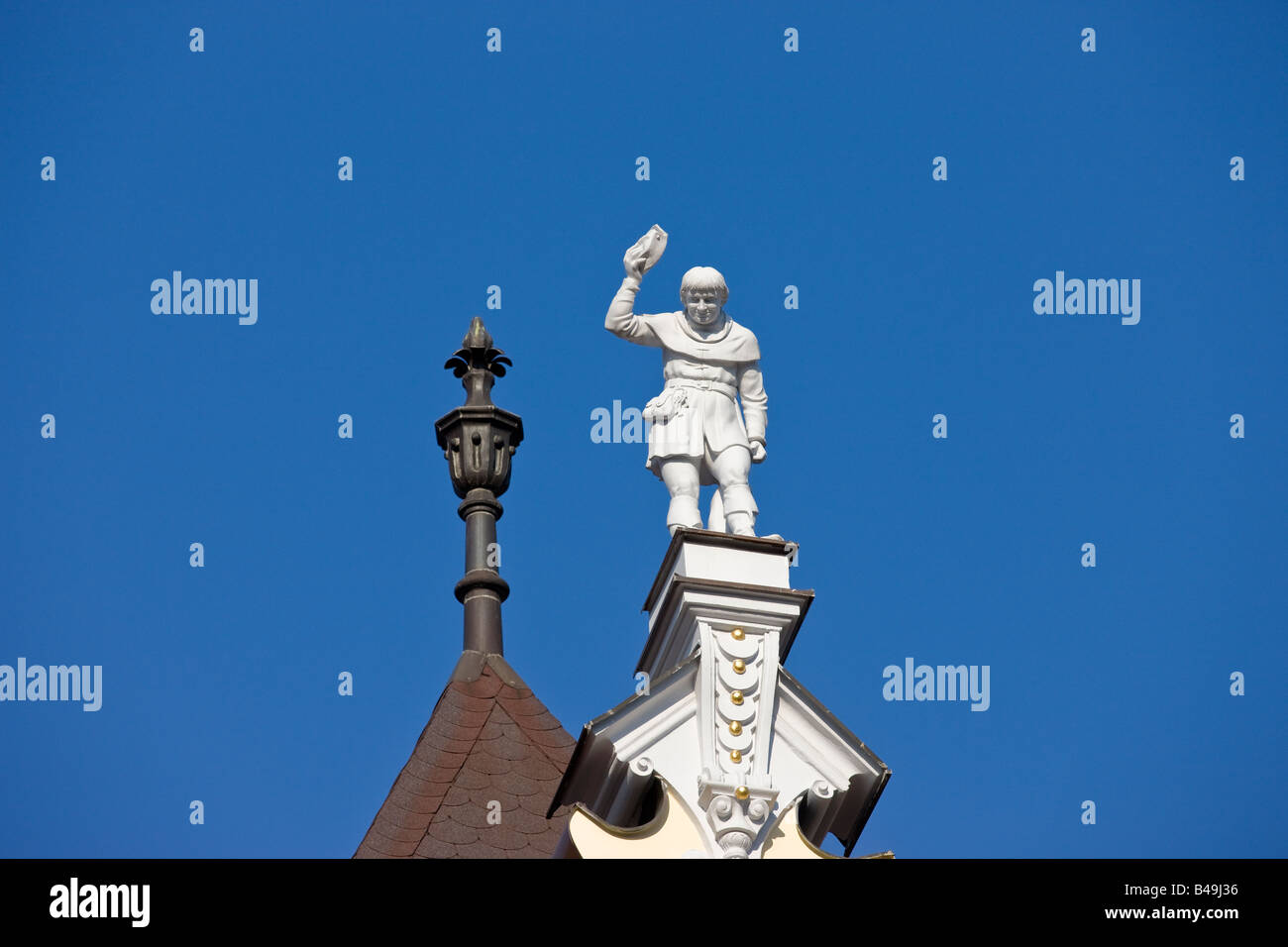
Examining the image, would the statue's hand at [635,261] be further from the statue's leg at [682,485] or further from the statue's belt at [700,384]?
the statue's leg at [682,485]

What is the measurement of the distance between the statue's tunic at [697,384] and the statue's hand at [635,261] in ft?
0.33

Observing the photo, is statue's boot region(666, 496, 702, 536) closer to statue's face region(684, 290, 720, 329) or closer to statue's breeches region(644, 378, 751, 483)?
statue's breeches region(644, 378, 751, 483)

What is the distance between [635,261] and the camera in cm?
2758

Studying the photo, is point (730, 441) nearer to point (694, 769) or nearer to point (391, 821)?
point (694, 769)

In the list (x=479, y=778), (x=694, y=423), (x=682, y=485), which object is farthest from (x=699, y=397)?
(x=479, y=778)

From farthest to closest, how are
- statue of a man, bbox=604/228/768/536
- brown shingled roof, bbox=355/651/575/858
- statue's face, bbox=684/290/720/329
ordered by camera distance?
brown shingled roof, bbox=355/651/575/858, statue's face, bbox=684/290/720/329, statue of a man, bbox=604/228/768/536

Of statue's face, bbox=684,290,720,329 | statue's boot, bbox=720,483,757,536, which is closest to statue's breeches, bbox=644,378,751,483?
statue's boot, bbox=720,483,757,536

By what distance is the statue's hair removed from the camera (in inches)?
1091

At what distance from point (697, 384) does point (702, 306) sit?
0.86 m

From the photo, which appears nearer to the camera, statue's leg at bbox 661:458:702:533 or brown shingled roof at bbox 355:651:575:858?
statue's leg at bbox 661:458:702:533
